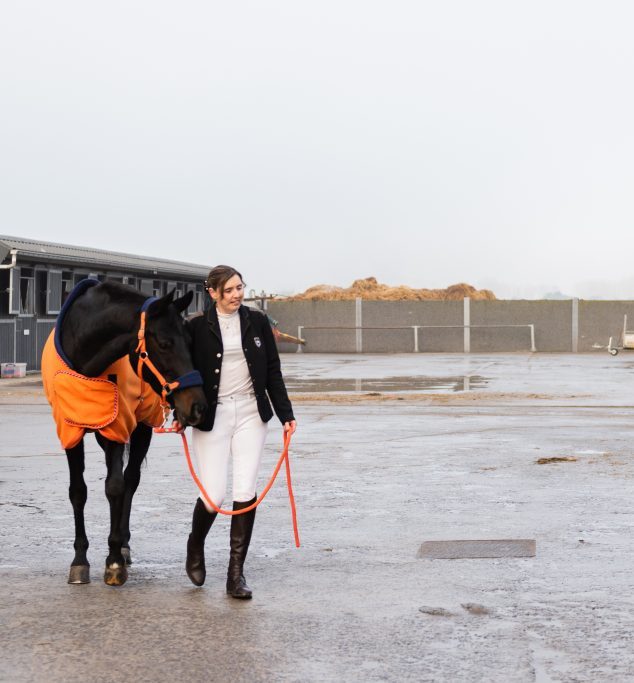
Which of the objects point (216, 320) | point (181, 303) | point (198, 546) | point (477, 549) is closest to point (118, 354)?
point (181, 303)

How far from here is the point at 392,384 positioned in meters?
24.6

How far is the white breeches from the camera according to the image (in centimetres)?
658

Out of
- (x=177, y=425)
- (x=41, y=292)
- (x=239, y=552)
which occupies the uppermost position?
(x=41, y=292)

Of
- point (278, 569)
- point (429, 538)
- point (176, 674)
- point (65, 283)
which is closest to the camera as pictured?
point (176, 674)

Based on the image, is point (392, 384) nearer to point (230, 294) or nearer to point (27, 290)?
point (27, 290)

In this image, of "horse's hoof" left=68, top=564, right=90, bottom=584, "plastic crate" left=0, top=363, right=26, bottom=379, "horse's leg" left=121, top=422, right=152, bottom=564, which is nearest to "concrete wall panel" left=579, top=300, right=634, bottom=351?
"plastic crate" left=0, top=363, right=26, bottom=379

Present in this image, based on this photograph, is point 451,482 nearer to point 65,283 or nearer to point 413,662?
point 413,662

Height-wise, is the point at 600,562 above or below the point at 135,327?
below

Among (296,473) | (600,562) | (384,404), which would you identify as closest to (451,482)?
(296,473)

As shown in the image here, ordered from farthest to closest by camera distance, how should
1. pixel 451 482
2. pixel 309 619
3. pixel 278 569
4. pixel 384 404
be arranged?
pixel 384 404 → pixel 451 482 → pixel 278 569 → pixel 309 619

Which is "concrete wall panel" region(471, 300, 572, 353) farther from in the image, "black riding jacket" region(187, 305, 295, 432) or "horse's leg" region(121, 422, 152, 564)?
"black riding jacket" region(187, 305, 295, 432)

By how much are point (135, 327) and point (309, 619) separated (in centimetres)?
185

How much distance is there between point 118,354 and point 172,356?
1.44 ft

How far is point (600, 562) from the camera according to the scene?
6.96 metres
